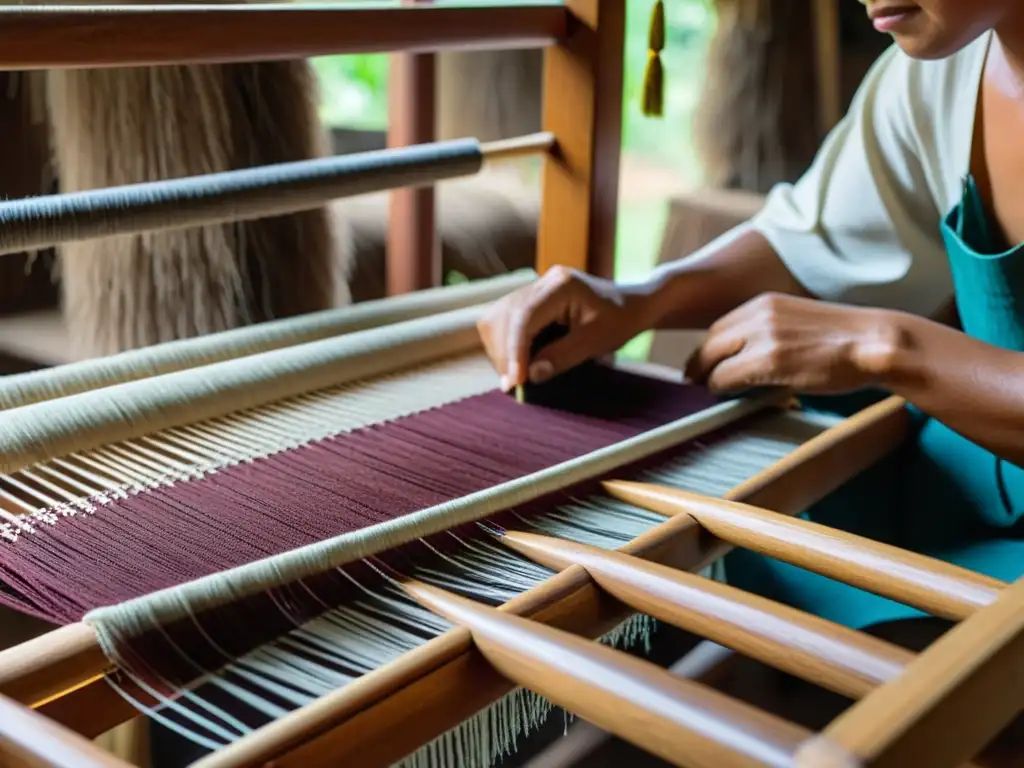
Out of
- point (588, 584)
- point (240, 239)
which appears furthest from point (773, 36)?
point (588, 584)

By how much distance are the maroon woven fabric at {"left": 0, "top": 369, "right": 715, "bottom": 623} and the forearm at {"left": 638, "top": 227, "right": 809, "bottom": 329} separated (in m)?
0.12

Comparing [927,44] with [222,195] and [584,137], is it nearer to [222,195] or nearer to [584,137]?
[584,137]

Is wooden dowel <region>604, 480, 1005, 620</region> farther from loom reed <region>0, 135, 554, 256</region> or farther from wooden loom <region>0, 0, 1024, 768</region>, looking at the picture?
loom reed <region>0, 135, 554, 256</region>

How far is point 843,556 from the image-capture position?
25.2 inches

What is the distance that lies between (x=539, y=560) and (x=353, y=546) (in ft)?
0.36

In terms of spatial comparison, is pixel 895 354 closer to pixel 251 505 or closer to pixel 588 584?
pixel 588 584

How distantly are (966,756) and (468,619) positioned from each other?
230 millimetres

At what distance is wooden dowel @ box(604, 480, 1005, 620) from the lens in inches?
23.6

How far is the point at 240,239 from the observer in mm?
1107

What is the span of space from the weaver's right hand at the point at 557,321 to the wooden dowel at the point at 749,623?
0.31 metres

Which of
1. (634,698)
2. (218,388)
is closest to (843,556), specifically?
(634,698)

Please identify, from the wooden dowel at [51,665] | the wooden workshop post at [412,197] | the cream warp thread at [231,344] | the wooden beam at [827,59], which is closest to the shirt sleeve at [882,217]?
the cream warp thread at [231,344]

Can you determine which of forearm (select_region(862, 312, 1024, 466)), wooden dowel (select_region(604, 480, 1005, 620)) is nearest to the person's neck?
forearm (select_region(862, 312, 1024, 466))

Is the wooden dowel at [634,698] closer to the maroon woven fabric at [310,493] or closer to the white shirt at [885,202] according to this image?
the maroon woven fabric at [310,493]
